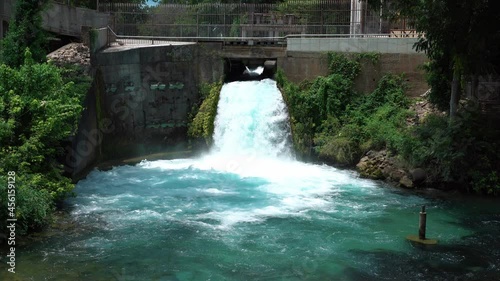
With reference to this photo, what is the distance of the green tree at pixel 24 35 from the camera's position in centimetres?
1883

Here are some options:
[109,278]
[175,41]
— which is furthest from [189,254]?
[175,41]

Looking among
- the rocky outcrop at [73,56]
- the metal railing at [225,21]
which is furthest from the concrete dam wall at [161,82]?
the metal railing at [225,21]

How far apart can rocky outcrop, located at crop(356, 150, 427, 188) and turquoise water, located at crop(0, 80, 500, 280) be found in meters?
0.51

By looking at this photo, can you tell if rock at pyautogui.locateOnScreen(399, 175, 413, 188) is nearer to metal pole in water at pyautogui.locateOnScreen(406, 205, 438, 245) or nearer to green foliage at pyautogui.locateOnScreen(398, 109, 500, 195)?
green foliage at pyautogui.locateOnScreen(398, 109, 500, 195)

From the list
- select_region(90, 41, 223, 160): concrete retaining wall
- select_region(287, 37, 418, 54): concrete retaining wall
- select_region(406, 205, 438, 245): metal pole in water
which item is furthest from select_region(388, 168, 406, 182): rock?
select_region(90, 41, 223, 160): concrete retaining wall

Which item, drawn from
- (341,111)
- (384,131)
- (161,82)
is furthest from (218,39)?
(384,131)

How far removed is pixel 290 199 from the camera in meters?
17.3

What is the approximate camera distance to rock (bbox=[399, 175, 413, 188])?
18.8 m

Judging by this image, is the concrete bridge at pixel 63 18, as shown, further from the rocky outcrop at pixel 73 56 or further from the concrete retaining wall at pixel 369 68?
the concrete retaining wall at pixel 369 68

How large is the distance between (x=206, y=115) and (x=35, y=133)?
8.79 metres

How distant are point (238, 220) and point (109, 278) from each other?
14.9 ft

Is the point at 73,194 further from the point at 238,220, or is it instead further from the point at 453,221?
the point at 453,221

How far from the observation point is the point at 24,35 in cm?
1909

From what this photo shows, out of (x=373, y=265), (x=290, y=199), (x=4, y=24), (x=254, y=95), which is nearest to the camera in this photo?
(x=373, y=265)
